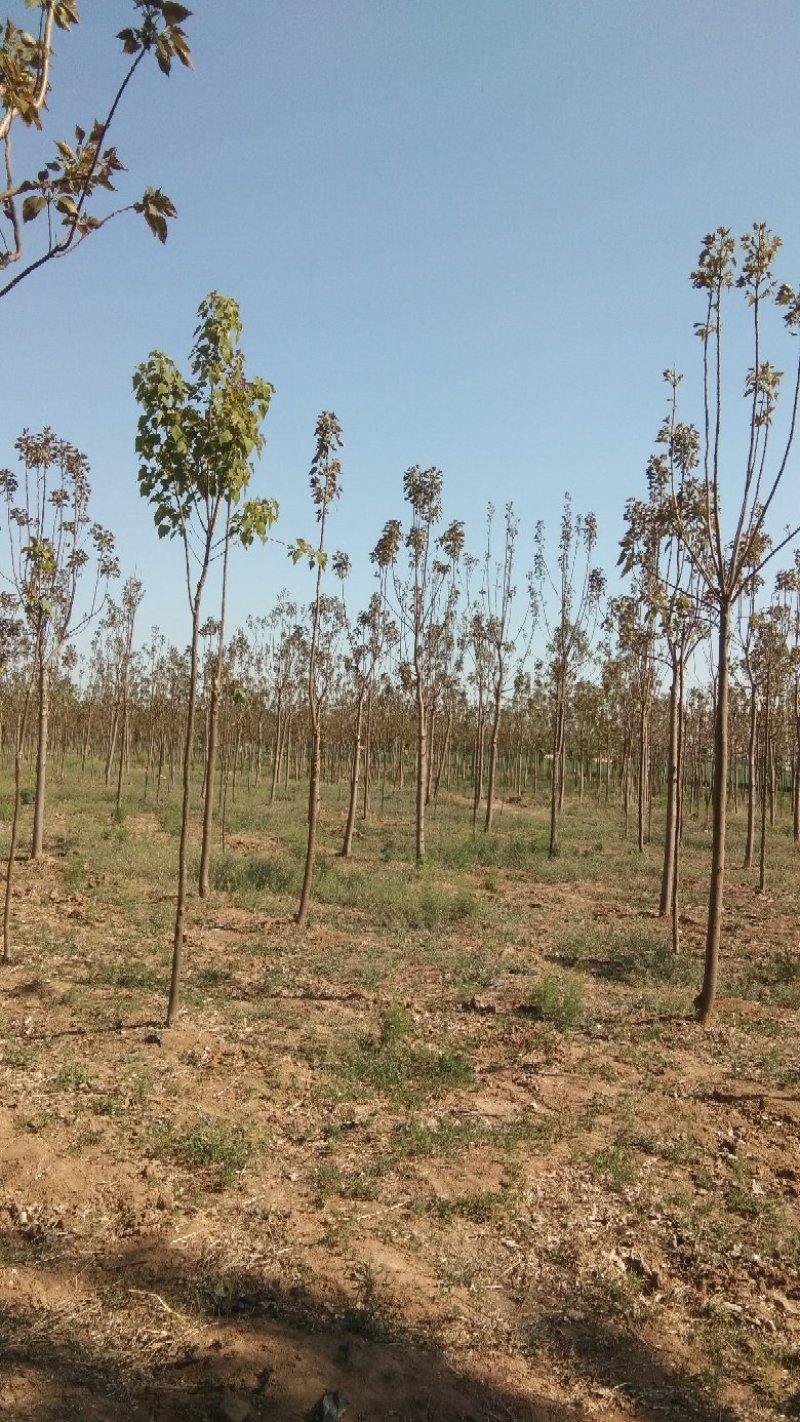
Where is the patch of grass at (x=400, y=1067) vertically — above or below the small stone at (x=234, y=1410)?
below

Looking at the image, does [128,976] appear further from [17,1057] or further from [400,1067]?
[400,1067]

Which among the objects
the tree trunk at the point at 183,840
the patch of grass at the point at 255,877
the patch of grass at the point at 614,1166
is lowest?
the patch of grass at the point at 614,1166

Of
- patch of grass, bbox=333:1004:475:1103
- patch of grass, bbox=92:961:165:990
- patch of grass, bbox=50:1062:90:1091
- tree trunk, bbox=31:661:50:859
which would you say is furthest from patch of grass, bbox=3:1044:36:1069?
tree trunk, bbox=31:661:50:859

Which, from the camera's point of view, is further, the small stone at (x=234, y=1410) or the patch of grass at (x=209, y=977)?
the patch of grass at (x=209, y=977)

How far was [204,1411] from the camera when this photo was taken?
3369 millimetres

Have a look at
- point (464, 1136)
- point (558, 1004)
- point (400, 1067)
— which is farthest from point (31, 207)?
point (558, 1004)

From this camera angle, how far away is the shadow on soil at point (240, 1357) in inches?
135

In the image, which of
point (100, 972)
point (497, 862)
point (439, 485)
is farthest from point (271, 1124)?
point (439, 485)

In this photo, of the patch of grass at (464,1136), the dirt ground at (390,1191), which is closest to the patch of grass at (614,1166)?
the dirt ground at (390,1191)

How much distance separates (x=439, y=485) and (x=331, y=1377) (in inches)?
666

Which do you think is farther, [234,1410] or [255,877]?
[255,877]

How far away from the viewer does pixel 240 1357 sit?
3.73 meters

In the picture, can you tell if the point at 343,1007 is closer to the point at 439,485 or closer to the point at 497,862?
the point at 497,862

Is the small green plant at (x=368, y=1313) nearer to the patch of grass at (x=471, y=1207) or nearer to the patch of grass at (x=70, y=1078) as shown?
the patch of grass at (x=471, y=1207)
